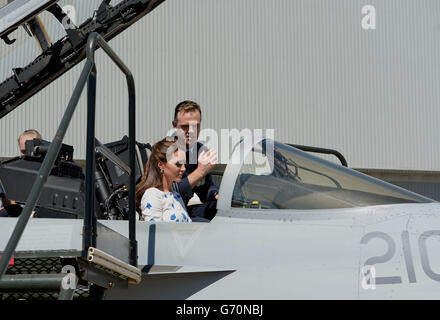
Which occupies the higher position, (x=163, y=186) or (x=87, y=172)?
(x=163, y=186)

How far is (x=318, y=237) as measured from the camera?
283cm

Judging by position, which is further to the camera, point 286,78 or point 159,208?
point 286,78

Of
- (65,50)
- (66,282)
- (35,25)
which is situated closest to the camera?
(66,282)

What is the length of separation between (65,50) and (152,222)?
2.28 meters

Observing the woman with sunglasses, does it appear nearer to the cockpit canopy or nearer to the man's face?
the cockpit canopy

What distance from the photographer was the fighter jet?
8.39 feet

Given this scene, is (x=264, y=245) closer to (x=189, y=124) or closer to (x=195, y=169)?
(x=195, y=169)

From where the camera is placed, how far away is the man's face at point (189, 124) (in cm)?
417

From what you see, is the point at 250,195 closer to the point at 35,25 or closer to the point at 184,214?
the point at 184,214

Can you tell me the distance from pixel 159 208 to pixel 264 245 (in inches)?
29.3

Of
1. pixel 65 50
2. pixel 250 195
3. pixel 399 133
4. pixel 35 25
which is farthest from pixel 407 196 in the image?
pixel 399 133

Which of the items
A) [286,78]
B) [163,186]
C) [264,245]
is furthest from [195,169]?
[286,78]

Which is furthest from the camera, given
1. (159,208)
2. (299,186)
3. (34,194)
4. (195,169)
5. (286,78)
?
(286,78)

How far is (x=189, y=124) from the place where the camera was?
4.24 m
